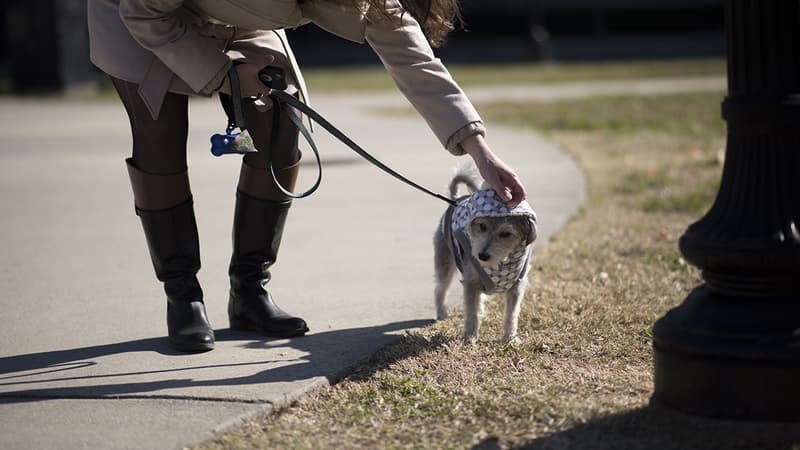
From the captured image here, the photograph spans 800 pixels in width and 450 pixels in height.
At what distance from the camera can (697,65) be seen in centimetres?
2317

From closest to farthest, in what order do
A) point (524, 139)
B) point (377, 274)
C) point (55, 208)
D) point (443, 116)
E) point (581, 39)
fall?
point (443, 116)
point (377, 274)
point (55, 208)
point (524, 139)
point (581, 39)

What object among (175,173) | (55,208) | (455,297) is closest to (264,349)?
(175,173)

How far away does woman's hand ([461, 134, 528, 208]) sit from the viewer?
365 centimetres

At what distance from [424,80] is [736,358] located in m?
1.49

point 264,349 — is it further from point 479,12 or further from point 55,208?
point 479,12

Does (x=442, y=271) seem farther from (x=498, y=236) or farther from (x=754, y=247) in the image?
(x=754, y=247)

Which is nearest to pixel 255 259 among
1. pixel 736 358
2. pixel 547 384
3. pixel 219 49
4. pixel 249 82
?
pixel 249 82

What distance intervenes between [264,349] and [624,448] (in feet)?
5.14

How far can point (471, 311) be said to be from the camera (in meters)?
4.07

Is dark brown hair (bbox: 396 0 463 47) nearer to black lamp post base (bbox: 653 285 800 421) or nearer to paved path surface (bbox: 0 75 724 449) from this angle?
paved path surface (bbox: 0 75 724 449)

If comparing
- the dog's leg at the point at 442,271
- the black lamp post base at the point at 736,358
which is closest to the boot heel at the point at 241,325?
the dog's leg at the point at 442,271

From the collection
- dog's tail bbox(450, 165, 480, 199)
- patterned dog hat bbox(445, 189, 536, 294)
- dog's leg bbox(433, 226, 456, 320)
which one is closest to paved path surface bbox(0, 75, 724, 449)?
dog's leg bbox(433, 226, 456, 320)

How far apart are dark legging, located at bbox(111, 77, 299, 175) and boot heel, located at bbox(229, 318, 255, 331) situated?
68 cm

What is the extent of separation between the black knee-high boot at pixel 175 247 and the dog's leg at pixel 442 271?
1.00 m
